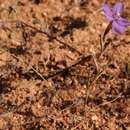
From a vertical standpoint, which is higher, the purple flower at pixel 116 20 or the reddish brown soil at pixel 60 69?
the purple flower at pixel 116 20

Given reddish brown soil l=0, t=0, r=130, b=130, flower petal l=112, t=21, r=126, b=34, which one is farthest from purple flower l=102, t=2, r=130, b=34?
reddish brown soil l=0, t=0, r=130, b=130

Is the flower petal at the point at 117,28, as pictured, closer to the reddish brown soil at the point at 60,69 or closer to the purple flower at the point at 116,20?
the purple flower at the point at 116,20

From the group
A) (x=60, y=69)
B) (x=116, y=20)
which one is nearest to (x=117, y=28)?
(x=116, y=20)

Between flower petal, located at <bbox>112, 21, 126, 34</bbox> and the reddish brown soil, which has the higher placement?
flower petal, located at <bbox>112, 21, 126, 34</bbox>

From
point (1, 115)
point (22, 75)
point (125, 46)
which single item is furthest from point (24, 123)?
point (125, 46)

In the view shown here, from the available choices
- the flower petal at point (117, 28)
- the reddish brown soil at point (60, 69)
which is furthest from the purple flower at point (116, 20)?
the reddish brown soil at point (60, 69)

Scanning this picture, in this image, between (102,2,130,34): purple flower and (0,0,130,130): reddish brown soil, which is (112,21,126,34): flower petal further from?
(0,0,130,130): reddish brown soil

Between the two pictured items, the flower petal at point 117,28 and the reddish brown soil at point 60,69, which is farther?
the reddish brown soil at point 60,69

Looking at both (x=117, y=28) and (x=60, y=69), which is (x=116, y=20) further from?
(x=60, y=69)
